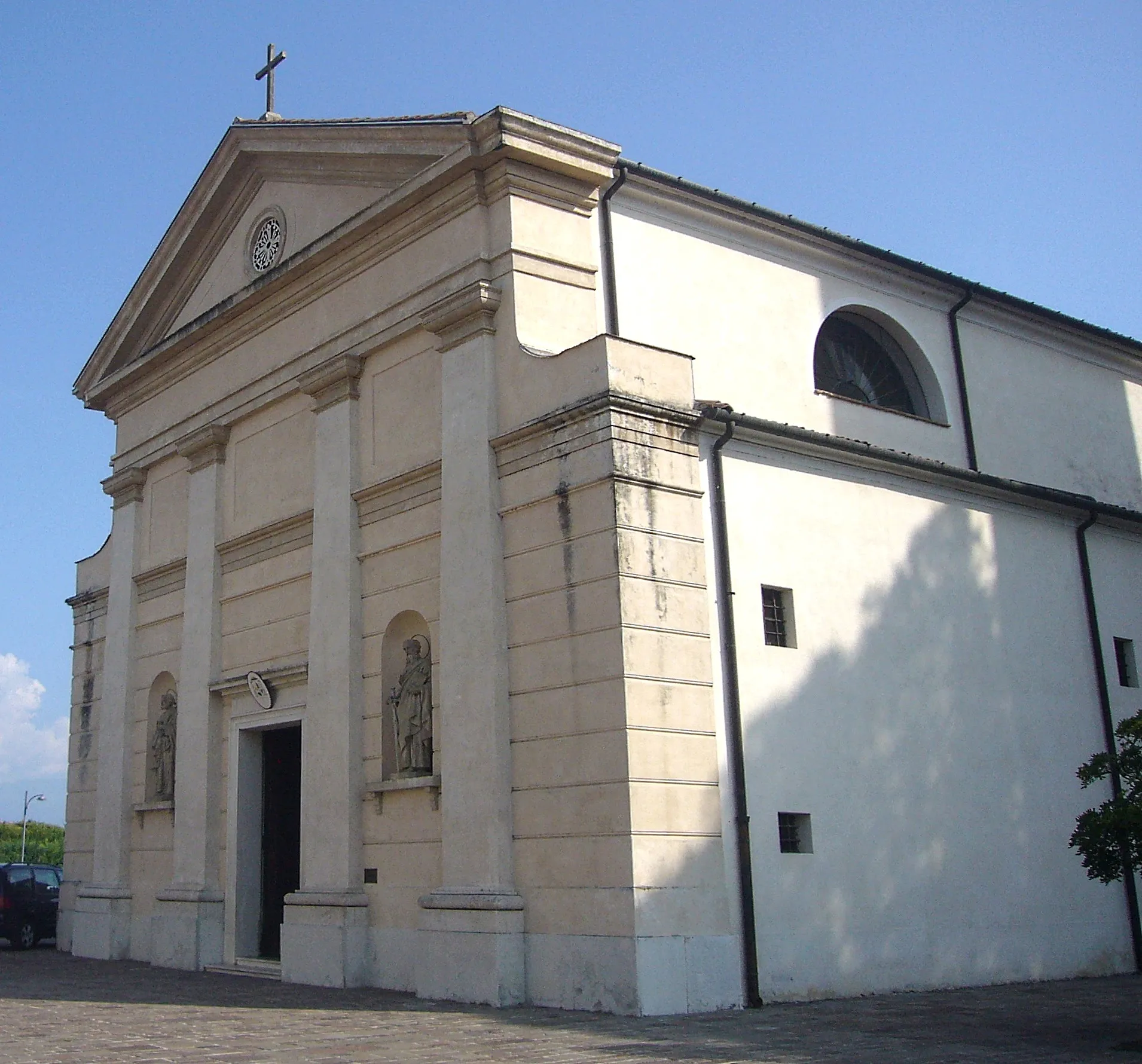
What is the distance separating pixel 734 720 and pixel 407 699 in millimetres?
3842

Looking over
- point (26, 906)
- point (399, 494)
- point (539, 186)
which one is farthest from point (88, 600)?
point (539, 186)

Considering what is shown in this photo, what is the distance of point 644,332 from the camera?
14992 millimetres

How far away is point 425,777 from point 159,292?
10.4m

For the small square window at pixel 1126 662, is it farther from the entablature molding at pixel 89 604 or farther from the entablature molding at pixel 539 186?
the entablature molding at pixel 89 604

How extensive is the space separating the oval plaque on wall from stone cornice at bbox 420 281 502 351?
17.1 ft

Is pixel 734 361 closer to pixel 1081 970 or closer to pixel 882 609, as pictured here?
pixel 882 609

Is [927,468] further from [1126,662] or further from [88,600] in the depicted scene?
[88,600]

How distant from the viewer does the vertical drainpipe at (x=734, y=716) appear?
12695mm

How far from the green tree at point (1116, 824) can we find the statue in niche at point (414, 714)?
665 centimetres

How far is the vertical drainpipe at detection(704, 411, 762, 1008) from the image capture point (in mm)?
12695

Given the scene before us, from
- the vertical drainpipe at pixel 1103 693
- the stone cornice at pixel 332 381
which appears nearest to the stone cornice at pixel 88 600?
the stone cornice at pixel 332 381

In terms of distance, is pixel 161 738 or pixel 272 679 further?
pixel 161 738

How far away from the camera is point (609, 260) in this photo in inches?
593

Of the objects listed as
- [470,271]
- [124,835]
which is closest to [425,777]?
[470,271]
